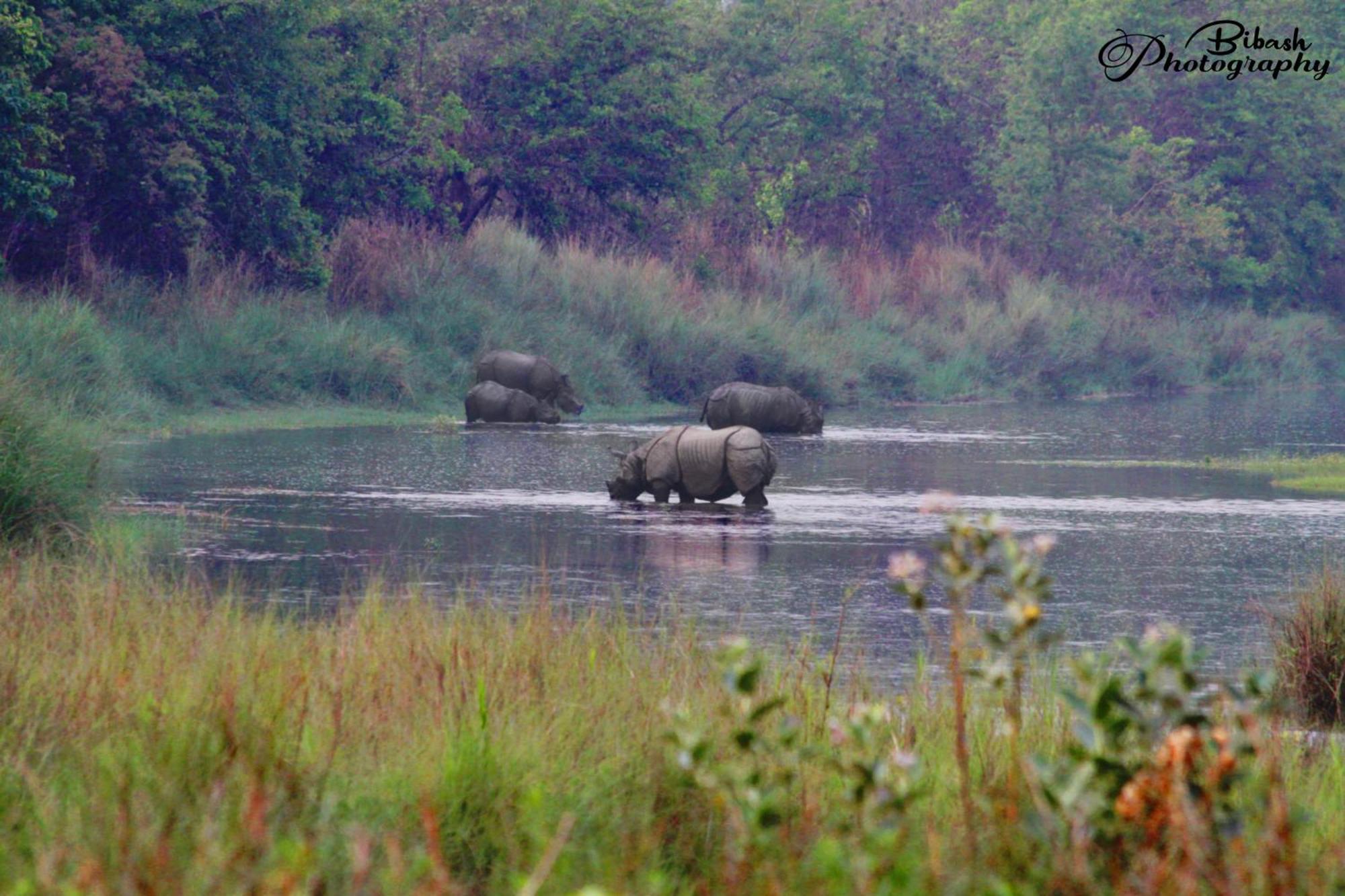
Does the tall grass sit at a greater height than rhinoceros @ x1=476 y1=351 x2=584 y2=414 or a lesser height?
lesser

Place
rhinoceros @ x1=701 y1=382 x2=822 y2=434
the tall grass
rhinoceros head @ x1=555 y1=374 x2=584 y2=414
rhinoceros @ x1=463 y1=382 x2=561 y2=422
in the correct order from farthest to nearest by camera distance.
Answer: rhinoceros head @ x1=555 y1=374 x2=584 y2=414
rhinoceros @ x1=463 y1=382 x2=561 y2=422
rhinoceros @ x1=701 y1=382 x2=822 y2=434
the tall grass

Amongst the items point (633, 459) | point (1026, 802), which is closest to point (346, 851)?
point (1026, 802)

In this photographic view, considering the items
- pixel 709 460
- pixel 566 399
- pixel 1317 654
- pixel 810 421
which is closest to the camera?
pixel 1317 654

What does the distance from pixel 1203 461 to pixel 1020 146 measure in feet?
107

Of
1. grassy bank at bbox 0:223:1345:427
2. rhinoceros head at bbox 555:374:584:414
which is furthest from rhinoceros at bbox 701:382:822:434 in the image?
grassy bank at bbox 0:223:1345:427

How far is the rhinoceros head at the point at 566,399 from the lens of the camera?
30.2 metres

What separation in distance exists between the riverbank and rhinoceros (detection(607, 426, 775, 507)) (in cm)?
862

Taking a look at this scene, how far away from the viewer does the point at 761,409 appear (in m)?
27.0

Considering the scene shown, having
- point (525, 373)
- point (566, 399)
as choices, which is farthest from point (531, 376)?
point (566, 399)

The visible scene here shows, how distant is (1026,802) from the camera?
17.4 ft

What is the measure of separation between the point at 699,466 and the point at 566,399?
12775mm

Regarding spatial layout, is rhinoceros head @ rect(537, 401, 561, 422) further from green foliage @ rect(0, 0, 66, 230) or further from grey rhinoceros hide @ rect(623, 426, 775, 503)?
grey rhinoceros hide @ rect(623, 426, 775, 503)

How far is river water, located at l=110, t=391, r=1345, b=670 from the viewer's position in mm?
11461

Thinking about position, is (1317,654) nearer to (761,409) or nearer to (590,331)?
(761,409)
